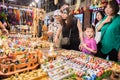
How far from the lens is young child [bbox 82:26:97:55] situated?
9.84 ft

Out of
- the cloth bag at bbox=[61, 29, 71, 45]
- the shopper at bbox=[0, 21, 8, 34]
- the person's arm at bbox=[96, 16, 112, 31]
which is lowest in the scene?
the cloth bag at bbox=[61, 29, 71, 45]

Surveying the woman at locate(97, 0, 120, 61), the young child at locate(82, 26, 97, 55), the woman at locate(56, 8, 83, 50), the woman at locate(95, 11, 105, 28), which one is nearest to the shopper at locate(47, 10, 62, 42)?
the woman at locate(56, 8, 83, 50)

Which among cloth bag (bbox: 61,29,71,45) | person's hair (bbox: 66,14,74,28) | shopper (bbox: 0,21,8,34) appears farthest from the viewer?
shopper (bbox: 0,21,8,34)

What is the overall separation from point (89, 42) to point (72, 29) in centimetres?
62

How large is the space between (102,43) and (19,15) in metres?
3.42

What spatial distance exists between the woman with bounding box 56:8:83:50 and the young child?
0.17m

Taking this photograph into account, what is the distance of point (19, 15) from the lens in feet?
17.1

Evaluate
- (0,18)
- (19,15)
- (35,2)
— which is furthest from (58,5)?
(0,18)

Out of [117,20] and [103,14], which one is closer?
[117,20]

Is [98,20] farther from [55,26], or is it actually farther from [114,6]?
[55,26]

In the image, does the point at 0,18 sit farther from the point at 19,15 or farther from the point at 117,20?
the point at 117,20

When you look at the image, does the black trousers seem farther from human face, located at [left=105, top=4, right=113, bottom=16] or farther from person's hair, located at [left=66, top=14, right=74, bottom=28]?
person's hair, located at [left=66, top=14, right=74, bottom=28]

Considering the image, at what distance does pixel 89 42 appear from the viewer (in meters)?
3.12

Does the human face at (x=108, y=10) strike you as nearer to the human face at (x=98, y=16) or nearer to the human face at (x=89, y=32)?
the human face at (x=98, y=16)
